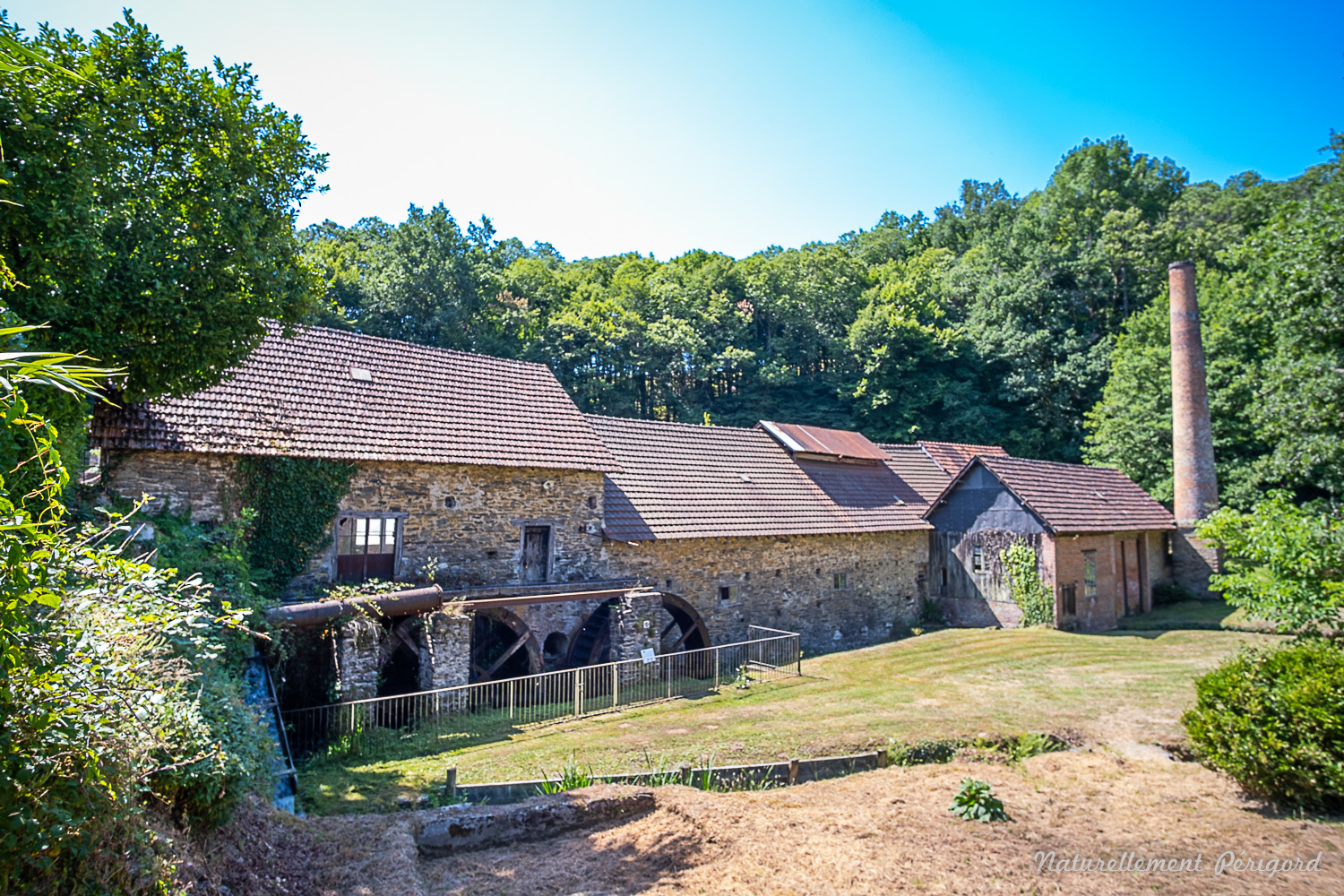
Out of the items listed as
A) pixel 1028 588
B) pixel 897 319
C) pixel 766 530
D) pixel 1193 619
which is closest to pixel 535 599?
pixel 766 530

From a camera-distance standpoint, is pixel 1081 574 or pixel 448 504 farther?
pixel 1081 574

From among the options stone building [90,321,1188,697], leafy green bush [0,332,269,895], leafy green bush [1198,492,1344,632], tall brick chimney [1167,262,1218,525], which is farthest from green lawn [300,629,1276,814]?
tall brick chimney [1167,262,1218,525]

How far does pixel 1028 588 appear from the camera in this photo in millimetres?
21688

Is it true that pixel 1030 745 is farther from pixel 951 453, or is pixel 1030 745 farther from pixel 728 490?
pixel 951 453

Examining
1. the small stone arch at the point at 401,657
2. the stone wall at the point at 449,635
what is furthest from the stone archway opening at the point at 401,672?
the stone wall at the point at 449,635

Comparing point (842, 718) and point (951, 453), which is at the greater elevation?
point (951, 453)

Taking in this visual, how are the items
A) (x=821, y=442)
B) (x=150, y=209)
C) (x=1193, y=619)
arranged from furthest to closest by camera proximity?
(x=821, y=442)
(x=1193, y=619)
(x=150, y=209)

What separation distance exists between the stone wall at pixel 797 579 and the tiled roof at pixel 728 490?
0.40 metres

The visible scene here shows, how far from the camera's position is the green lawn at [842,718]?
9.77m

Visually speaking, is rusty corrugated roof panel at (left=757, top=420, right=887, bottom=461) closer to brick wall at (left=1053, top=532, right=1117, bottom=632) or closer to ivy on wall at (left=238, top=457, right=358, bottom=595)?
brick wall at (left=1053, top=532, right=1117, bottom=632)

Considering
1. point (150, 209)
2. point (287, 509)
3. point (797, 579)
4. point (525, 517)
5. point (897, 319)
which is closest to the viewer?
point (150, 209)

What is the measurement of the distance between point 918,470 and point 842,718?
17.2 metres

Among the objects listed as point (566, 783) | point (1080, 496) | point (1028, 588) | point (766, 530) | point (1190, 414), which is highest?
point (1190, 414)

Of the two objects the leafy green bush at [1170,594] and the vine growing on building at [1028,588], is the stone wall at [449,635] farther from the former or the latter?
the leafy green bush at [1170,594]
